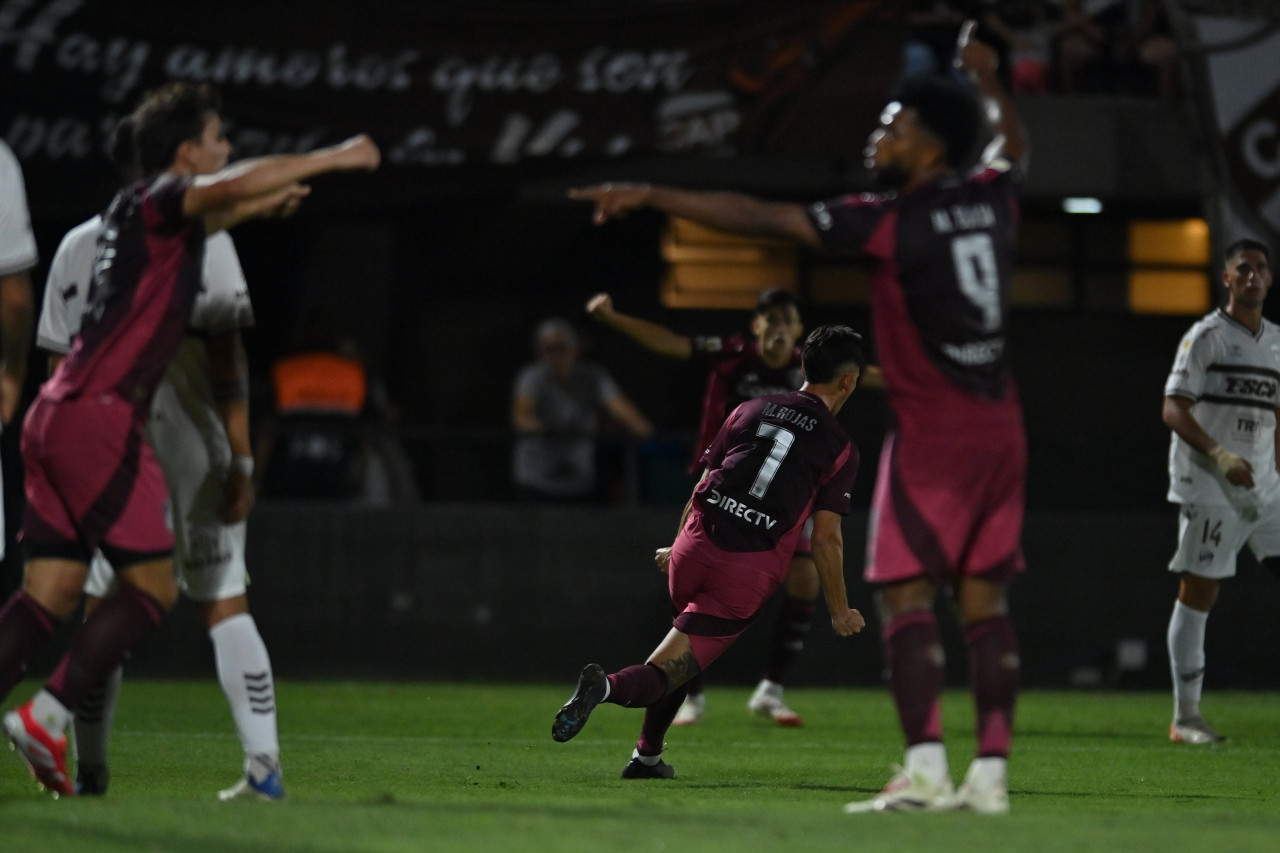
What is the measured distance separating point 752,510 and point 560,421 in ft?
22.8

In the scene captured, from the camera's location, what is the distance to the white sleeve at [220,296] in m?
5.53

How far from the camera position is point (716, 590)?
7062 millimetres


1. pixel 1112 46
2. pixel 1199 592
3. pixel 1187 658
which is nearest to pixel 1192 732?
pixel 1187 658

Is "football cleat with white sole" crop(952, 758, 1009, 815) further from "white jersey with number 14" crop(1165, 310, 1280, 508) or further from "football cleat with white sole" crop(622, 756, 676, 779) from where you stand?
"white jersey with number 14" crop(1165, 310, 1280, 508)

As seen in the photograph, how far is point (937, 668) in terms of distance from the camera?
5301mm

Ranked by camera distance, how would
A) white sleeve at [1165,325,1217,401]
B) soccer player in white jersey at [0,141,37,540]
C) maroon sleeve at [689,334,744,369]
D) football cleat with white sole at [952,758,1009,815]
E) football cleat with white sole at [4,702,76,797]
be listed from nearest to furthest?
football cleat with white sole at [4,702,76,797], football cleat with white sole at [952,758,1009,815], soccer player in white jersey at [0,141,37,540], white sleeve at [1165,325,1217,401], maroon sleeve at [689,334,744,369]

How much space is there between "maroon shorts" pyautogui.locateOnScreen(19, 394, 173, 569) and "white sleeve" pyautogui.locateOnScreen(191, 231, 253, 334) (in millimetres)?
412

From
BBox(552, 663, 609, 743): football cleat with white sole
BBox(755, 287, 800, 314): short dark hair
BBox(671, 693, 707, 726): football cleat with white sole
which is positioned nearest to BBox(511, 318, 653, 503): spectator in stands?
BBox(671, 693, 707, 726): football cleat with white sole

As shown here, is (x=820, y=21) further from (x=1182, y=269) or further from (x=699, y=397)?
(x=1182, y=269)

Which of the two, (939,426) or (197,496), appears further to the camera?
(197,496)

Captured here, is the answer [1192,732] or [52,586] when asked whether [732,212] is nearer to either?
[52,586]

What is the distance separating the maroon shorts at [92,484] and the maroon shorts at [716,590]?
2.38 meters

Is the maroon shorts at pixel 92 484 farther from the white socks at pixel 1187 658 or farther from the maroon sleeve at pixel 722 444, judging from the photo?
the white socks at pixel 1187 658

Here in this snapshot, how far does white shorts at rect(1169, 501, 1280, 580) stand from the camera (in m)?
9.09
